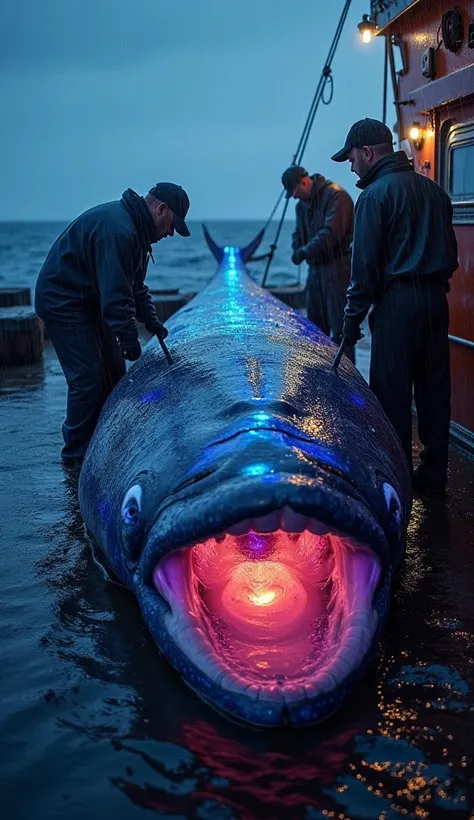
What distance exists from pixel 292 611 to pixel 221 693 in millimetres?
518

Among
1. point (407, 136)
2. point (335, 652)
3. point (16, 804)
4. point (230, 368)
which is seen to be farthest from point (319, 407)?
point (407, 136)

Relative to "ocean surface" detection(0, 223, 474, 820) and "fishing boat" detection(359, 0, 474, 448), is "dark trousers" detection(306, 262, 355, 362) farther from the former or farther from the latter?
"ocean surface" detection(0, 223, 474, 820)

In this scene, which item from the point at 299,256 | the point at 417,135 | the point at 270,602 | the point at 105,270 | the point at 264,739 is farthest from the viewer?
the point at 299,256

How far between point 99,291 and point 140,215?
57 centimetres

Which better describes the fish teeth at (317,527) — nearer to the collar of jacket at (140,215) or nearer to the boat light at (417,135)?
the collar of jacket at (140,215)

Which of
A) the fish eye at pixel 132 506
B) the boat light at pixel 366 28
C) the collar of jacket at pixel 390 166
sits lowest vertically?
the fish eye at pixel 132 506

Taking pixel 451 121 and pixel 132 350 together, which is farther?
pixel 451 121

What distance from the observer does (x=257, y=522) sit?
8.43ft

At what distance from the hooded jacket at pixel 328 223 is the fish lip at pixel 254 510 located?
6.58 metres

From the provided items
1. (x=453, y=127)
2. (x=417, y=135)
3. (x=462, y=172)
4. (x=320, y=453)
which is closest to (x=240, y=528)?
(x=320, y=453)

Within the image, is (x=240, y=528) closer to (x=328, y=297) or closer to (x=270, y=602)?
(x=270, y=602)

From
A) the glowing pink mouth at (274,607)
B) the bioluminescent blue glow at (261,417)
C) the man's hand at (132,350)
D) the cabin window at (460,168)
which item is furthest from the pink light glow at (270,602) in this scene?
the cabin window at (460,168)

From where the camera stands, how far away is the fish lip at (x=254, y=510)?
252cm

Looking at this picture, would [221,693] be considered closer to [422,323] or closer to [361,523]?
[361,523]
